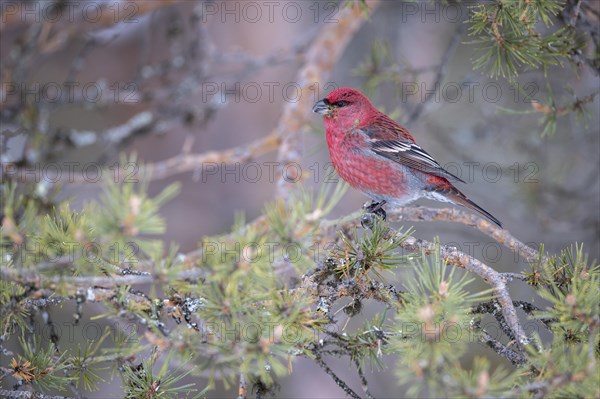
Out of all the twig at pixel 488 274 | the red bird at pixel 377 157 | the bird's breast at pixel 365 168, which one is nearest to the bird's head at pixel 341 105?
the red bird at pixel 377 157

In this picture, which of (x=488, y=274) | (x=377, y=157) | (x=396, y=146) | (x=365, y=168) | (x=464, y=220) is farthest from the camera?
(x=396, y=146)

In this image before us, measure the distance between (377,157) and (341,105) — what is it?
1.38 feet

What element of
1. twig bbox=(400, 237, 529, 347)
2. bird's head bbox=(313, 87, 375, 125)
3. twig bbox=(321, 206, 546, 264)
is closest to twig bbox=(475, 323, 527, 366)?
twig bbox=(400, 237, 529, 347)

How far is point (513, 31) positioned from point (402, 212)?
114 cm

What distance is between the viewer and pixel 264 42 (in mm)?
6457

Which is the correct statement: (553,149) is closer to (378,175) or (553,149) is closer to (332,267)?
(378,175)

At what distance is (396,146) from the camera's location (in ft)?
12.9

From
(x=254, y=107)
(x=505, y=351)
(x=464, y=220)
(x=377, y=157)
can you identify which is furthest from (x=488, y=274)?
(x=254, y=107)

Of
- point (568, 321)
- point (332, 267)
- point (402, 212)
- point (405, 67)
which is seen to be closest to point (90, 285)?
point (332, 267)

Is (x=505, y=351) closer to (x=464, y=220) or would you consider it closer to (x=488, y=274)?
(x=488, y=274)

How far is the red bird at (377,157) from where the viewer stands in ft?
12.2

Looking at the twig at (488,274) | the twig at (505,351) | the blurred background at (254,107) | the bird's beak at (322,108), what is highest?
the twig at (488,274)

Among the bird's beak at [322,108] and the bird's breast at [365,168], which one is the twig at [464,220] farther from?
the bird's beak at [322,108]

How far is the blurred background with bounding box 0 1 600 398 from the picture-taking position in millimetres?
4316
